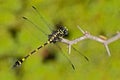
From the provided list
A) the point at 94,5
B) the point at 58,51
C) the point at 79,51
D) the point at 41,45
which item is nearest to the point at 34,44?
the point at 41,45

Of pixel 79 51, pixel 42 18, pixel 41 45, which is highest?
pixel 42 18

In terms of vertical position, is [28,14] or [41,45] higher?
[28,14]

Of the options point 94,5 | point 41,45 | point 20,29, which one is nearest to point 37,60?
point 41,45

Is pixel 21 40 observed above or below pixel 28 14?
below

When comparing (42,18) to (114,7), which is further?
(42,18)

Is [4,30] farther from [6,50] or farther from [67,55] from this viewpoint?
[67,55]

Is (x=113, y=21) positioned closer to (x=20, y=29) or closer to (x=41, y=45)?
(x=41, y=45)
